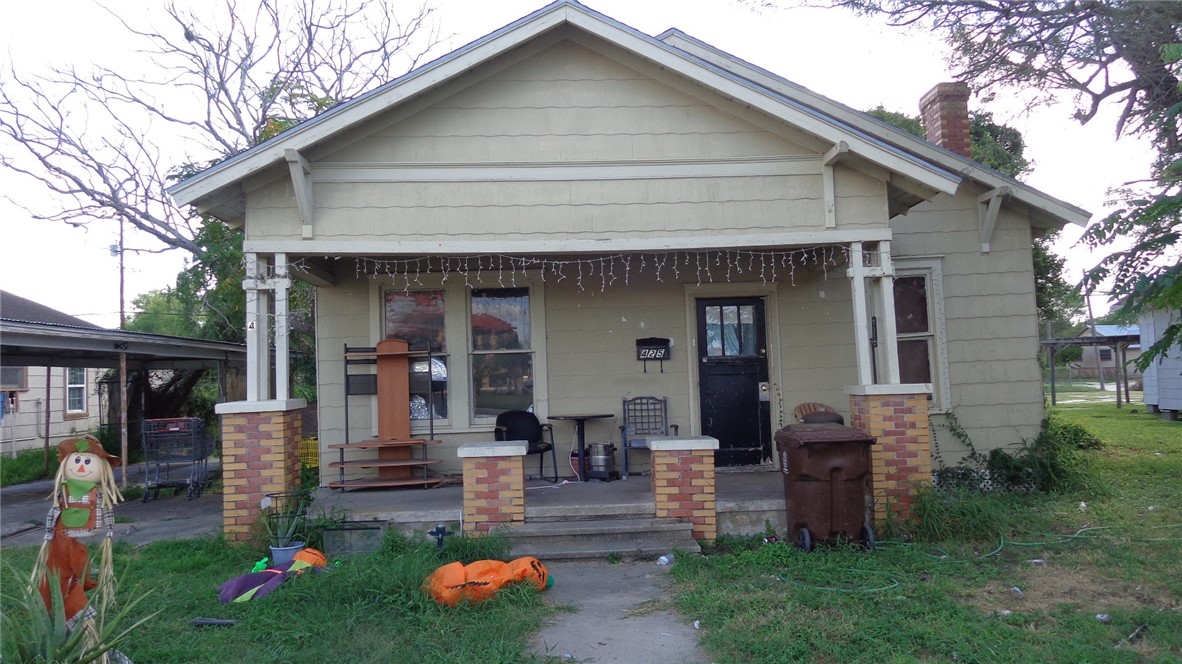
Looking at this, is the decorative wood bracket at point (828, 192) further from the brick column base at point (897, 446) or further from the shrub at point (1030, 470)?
the shrub at point (1030, 470)

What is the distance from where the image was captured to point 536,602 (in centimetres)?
527

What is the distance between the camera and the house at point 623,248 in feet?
22.8

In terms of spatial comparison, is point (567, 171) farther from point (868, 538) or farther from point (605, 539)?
point (868, 538)

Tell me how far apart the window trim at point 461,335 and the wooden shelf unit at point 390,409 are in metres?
0.25

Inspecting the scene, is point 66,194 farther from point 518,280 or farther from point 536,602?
point 536,602

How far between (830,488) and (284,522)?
450 cm

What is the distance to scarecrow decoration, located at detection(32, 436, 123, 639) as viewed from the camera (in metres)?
4.10

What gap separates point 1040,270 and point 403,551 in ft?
44.9

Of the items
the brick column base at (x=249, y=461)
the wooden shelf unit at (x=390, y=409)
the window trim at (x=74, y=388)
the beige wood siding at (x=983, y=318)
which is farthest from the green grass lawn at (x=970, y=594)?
the window trim at (x=74, y=388)

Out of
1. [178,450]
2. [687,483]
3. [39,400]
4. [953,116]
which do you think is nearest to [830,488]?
[687,483]

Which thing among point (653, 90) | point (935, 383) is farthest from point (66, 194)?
point (935, 383)

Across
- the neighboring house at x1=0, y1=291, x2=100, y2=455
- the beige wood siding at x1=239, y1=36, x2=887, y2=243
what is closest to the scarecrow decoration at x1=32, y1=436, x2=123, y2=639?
the beige wood siding at x1=239, y1=36, x2=887, y2=243

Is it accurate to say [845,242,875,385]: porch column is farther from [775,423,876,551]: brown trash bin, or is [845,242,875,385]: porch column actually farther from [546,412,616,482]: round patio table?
[546,412,616,482]: round patio table

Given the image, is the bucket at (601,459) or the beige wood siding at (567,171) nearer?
the beige wood siding at (567,171)
